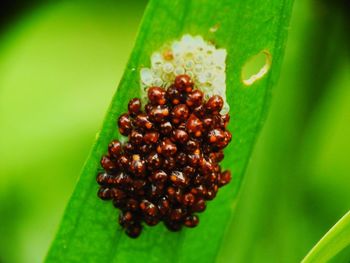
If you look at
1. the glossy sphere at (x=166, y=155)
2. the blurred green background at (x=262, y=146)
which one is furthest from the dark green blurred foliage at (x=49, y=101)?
the glossy sphere at (x=166, y=155)

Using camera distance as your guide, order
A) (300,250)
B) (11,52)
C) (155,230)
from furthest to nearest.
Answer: (11,52), (300,250), (155,230)

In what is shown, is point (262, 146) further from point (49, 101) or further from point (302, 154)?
point (49, 101)

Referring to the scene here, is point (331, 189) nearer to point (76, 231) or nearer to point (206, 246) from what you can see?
point (206, 246)

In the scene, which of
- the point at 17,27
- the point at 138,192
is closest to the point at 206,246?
the point at 138,192

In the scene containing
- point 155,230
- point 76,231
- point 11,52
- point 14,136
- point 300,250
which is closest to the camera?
point 76,231

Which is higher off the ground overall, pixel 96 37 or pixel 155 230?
pixel 96 37

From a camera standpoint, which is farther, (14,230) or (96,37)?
(96,37)

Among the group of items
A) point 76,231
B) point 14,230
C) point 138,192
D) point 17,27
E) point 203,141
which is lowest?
point 14,230
